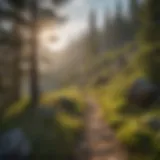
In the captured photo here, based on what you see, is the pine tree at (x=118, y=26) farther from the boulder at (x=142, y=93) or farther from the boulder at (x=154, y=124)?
the boulder at (x=154, y=124)

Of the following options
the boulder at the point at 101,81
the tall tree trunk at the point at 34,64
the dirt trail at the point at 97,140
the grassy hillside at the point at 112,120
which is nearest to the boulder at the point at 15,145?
the grassy hillside at the point at 112,120

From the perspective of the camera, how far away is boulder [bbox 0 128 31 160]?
207cm

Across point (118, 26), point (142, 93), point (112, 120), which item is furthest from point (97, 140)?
point (118, 26)

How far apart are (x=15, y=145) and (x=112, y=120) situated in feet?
2.30

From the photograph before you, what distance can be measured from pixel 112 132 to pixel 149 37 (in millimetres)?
765

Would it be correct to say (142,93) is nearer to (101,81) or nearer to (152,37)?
(101,81)

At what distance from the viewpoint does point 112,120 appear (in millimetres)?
2193

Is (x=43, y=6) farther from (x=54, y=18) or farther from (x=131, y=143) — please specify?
(x=131, y=143)

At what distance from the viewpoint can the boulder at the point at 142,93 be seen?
7.30 ft

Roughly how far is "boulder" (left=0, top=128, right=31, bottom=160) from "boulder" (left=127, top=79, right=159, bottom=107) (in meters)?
0.81

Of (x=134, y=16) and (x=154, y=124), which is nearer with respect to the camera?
(x=154, y=124)

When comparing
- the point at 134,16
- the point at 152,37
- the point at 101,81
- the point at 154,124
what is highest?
the point at 134,16

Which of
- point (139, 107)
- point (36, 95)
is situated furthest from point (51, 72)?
point (139, 107)

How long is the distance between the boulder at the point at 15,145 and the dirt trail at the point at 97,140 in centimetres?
38
